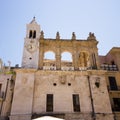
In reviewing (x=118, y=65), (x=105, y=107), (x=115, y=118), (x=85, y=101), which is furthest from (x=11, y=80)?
(x=118, y=65)

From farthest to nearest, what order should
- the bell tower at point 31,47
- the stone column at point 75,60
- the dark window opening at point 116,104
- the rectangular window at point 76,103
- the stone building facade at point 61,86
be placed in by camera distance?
the bell tower at point 31,47
the stone column at point 75,60
the dark window opening at point 116,104
the rectangular window at point 76,103
the stone building facade at point 61,86

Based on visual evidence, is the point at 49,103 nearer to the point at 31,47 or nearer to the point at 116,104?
the point at 31,47

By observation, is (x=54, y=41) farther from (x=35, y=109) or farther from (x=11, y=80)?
(x=35, y=109)

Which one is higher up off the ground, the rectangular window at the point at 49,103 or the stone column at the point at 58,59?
the stone column at the point at 58,59

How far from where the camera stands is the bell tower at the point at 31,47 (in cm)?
2212

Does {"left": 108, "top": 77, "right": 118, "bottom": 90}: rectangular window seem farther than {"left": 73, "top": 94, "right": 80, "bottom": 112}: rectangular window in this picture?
Yes

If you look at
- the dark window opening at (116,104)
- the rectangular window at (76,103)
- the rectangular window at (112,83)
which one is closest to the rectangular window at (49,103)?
the rectangular window at (76,103)

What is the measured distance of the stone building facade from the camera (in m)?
18.5

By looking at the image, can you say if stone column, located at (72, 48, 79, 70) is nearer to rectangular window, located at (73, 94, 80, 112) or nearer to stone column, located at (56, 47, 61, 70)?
stone column, located at (56, 47, 61, 70)

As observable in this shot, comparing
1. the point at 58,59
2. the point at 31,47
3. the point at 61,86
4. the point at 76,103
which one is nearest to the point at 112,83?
the point at 76,103

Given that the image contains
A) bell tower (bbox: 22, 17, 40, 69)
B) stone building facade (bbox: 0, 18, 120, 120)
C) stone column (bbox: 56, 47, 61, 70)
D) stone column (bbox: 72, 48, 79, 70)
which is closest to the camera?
stone building facade (bbox: 0, 18, 120, 120)

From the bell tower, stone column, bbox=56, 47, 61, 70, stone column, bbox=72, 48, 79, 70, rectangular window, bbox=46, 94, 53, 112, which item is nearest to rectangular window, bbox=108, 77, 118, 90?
stone column, bbox=72, 48, 79, 70

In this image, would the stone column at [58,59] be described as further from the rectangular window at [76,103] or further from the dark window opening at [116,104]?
the dark window opening at [116,104]

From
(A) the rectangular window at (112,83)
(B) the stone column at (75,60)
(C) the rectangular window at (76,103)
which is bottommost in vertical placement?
(C) the rectangular window at (76,103)
